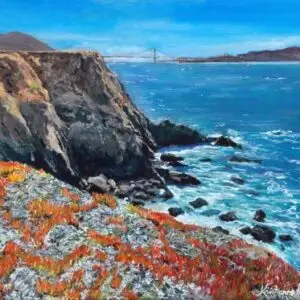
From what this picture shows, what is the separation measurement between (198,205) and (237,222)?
4630 mm

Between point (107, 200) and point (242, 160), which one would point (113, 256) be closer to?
point (107, 200)

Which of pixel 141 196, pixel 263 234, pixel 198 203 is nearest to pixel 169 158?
pixel 141 196

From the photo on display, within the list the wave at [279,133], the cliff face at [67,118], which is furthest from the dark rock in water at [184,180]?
the wave at [279,133]

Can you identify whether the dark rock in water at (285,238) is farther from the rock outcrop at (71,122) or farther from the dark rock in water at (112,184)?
the dark rock in water at (112,184)

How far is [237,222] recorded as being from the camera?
40.1 m

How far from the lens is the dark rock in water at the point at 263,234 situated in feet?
120

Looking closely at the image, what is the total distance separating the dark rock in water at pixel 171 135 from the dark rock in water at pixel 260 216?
3004cm

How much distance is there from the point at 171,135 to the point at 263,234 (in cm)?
3598

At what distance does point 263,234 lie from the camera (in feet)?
121

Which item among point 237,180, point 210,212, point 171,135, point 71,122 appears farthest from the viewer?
point 171,135

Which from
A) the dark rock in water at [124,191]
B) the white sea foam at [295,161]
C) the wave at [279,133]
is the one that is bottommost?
the wave at [279,133]

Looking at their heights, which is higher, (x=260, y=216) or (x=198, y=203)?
(x=198, y=203)

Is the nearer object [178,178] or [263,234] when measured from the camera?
[263,234]

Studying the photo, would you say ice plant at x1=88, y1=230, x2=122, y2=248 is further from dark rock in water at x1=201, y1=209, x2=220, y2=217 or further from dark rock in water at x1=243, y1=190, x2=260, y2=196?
dark rock in water at x1=243, y1=190, x2=260, y2=196
